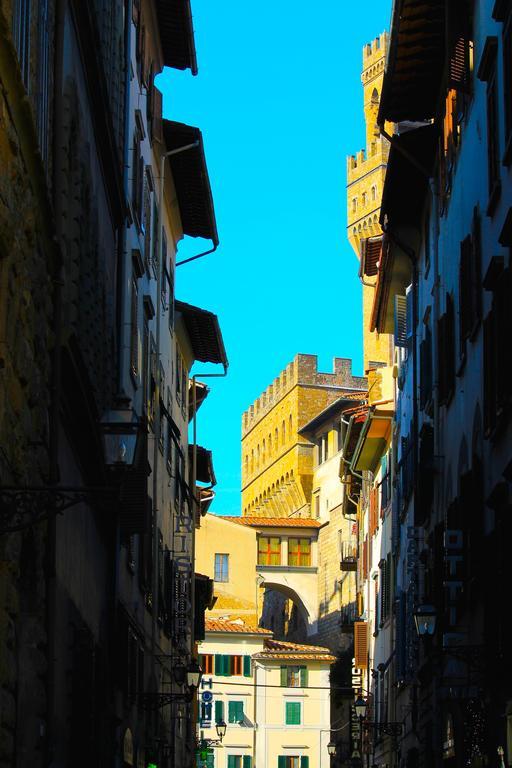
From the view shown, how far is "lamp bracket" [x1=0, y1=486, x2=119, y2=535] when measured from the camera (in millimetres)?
8711

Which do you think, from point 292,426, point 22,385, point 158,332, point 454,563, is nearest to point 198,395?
point 158,332

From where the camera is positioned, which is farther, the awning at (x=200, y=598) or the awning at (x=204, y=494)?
the awning at (x=204, y=494)

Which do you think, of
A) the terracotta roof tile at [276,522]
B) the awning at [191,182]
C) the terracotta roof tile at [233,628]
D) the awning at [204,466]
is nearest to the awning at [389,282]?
the awning at [191,182]

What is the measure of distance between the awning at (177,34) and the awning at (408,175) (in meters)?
4.43

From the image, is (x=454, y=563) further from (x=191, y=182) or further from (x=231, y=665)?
(x=231, y=665)

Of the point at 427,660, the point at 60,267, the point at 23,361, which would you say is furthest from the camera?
the point at 427,660

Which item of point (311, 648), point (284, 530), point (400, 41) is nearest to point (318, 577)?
point (284, 530)

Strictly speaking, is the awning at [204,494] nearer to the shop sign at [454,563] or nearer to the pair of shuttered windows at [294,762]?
the shop sign at [454,563]

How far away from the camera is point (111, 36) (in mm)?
18703

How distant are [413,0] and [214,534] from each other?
60365 millimetres

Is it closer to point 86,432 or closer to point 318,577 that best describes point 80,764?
point 86,432

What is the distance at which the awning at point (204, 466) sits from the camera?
4059 cm

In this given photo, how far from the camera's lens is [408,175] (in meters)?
25.6

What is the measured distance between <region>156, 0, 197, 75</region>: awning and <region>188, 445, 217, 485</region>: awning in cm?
1361
